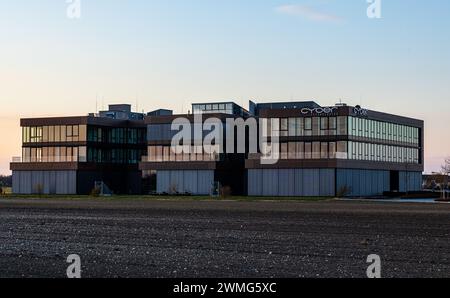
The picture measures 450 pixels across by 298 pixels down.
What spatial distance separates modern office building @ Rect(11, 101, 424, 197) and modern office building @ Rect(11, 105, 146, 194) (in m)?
0.16

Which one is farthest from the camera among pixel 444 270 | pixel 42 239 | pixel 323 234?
pixel 323 234

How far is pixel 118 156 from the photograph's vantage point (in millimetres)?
130625

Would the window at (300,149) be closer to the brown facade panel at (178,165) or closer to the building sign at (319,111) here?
the building sign at (319,111)

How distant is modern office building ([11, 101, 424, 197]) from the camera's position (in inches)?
4198

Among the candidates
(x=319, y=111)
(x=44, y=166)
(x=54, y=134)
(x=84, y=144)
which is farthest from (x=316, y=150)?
(x=54, y=134)

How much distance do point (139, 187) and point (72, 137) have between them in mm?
13422

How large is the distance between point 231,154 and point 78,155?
25.9m

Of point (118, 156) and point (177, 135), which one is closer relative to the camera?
point (177, 135)

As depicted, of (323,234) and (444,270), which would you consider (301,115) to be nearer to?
(323,234)

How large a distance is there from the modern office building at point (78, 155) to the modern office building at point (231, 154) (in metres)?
0.16

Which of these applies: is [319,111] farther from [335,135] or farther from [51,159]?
[51,159]

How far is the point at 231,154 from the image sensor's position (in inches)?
4498
